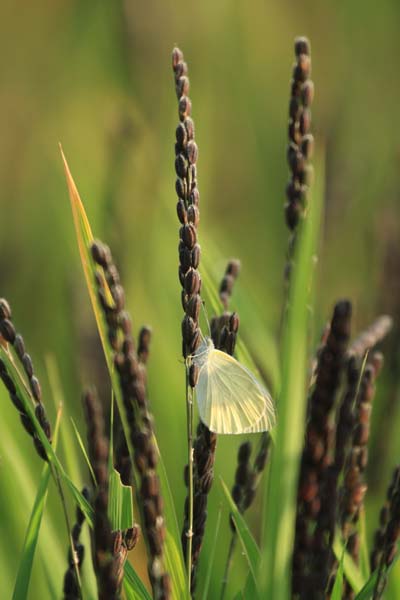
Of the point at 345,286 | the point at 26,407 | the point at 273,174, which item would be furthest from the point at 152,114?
the point at 26,407

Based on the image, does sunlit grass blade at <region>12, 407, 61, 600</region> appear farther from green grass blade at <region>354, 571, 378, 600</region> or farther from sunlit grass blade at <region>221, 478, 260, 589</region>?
green grass blade at <region>354, 571, 378, 600</region>

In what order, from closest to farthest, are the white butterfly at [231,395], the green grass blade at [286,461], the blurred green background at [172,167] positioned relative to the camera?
the green grass blade at [286,461]
the white butterfly at [231,395]
the blurred green background at [172,167]

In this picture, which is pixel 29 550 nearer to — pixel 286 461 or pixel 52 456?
pixel 52 456

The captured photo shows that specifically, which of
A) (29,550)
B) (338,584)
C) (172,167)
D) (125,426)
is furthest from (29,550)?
(172,167)

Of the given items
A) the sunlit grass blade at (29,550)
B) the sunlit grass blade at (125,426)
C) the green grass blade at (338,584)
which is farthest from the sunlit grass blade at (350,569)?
the sunlit grass blade at (29,550)

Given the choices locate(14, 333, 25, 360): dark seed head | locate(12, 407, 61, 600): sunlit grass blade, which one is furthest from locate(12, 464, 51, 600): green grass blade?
locate(14, 333, 25, 360): dark seed head

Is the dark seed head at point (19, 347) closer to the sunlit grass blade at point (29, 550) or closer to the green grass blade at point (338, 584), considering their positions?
the sunlit grass blade at point (29, 550)

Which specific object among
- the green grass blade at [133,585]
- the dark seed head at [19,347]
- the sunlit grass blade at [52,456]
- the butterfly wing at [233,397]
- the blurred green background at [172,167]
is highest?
the blurred green background at [172,167]
